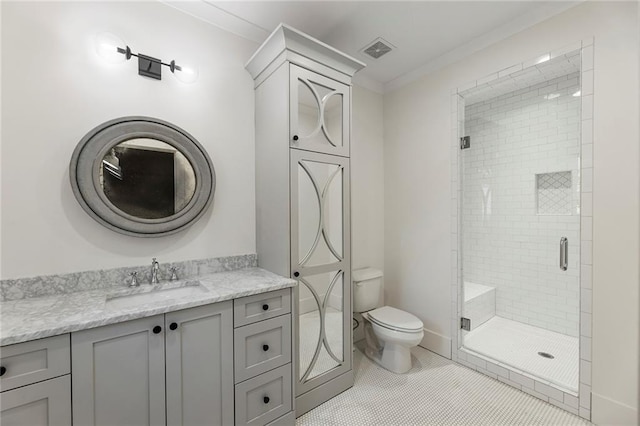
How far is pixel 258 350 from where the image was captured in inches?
61.5

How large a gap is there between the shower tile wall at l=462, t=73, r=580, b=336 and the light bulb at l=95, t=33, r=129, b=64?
2834 millimetres

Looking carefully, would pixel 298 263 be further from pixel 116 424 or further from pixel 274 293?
pixel 116 424

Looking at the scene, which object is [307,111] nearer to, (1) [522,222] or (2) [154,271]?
(2) [154,271]

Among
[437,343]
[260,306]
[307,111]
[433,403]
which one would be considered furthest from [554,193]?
[260,306]

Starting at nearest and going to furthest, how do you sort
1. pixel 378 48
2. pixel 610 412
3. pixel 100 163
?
pixel 100 163, pixel 610 412, pixel 378 48

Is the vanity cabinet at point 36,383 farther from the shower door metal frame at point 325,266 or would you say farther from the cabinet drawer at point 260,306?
the shower door metal frame at point 325,266

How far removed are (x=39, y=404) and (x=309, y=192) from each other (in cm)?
156

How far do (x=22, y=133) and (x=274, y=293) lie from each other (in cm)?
154

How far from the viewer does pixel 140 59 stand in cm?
167

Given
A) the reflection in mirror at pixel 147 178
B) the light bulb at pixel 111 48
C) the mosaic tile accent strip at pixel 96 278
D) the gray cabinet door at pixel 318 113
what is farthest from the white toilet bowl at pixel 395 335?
the light bulb at pixel 111 48

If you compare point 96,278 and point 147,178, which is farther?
point 147,178

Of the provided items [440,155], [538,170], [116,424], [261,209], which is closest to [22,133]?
[261,209]

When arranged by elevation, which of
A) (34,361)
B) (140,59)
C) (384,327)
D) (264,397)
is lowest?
(264,397)

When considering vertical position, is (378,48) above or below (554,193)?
above
